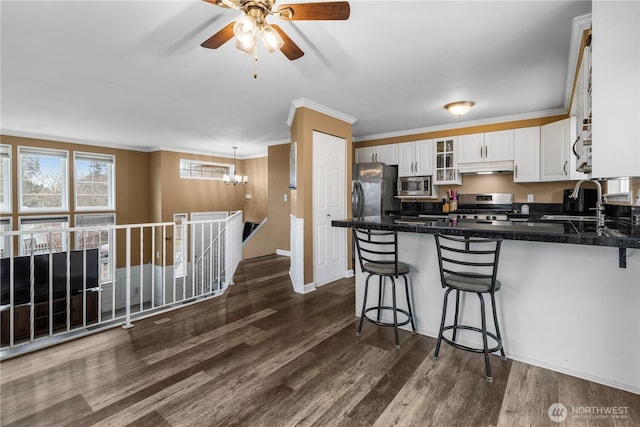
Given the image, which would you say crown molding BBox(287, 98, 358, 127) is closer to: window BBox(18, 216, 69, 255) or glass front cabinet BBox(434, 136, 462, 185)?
glass front cabinet BBox(434, 136, 462, 185)

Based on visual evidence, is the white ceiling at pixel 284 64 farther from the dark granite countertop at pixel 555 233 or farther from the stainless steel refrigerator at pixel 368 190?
the dark granite countertop at pixel 555 233

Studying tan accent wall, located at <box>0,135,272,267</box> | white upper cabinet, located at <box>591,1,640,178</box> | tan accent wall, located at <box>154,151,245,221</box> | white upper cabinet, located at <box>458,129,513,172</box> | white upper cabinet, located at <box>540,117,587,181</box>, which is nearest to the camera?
white upper cabinet, located at <box>591,1,640,178</box>

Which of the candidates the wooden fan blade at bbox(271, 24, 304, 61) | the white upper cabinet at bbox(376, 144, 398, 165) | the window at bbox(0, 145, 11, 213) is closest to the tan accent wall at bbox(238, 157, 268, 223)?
the white upper cabinet at bbox(376, 144, 398, 165)

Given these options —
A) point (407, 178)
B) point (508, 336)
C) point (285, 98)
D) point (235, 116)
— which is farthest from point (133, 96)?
point (508, 336)

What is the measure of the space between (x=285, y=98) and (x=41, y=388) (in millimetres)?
3476

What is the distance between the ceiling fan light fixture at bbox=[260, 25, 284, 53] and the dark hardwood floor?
213 centimetres

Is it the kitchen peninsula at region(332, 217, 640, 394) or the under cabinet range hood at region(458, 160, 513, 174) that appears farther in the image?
the under cabinet range hood at region(458, 160, 513, 174)

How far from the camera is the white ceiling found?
2152 mm

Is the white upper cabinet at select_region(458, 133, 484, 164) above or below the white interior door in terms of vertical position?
above

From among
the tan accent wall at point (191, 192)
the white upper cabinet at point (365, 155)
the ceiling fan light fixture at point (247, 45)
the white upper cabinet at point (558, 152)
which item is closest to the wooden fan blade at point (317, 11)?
the ceiling fan light fixture at point (247, 45)

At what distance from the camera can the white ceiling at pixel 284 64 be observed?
84.7 inches

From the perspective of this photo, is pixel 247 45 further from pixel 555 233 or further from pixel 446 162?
pixel 446 162

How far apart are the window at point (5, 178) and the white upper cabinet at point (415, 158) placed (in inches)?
288

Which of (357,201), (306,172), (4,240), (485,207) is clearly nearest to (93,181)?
(4,240)
